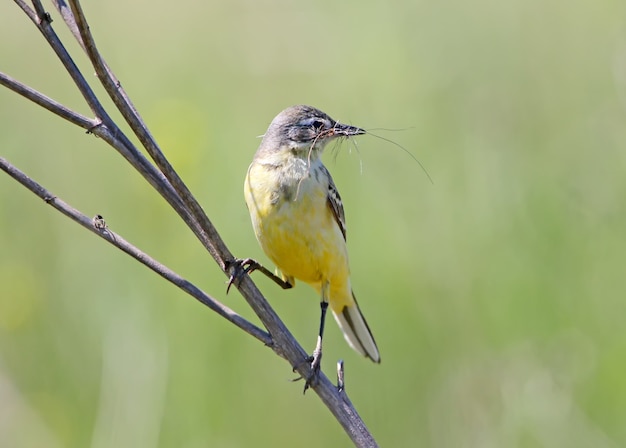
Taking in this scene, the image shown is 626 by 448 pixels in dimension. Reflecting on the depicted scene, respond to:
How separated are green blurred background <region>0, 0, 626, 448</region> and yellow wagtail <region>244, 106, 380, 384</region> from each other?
2.15 ft

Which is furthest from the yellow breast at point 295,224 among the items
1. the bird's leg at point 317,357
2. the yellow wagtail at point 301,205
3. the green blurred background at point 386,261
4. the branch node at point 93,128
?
the branch node at point 93,128

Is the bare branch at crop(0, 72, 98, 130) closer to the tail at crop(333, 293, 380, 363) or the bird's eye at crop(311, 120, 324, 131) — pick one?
the bird's eye at crop(311, 120, 324, 131)

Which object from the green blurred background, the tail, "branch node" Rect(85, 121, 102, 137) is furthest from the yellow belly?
"branch node" Rect(85, 121, 102, 137)

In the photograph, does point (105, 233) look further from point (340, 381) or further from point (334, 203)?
point (334, 203)

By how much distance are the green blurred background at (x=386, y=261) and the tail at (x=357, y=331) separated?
1.09 ft

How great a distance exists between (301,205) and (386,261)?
1.50 m

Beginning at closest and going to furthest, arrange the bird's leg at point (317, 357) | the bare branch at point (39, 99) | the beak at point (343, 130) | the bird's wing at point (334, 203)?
the bare branch at point (39, 99) < the bird's leg at point (317, 357) < the beak at point (343, 130) < the bird's wing at point (334, 203)

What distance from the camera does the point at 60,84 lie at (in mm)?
7664

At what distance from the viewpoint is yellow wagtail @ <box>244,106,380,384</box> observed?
13.1ft

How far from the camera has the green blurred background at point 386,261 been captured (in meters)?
4.57

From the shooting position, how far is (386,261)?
17.8 ft

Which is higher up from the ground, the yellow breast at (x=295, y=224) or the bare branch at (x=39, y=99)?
the yellow breast at (x=295, y=224)

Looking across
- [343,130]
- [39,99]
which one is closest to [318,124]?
[343,130]

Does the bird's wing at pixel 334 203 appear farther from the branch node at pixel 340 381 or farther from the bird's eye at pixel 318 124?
the branch node at pixel 340 381
